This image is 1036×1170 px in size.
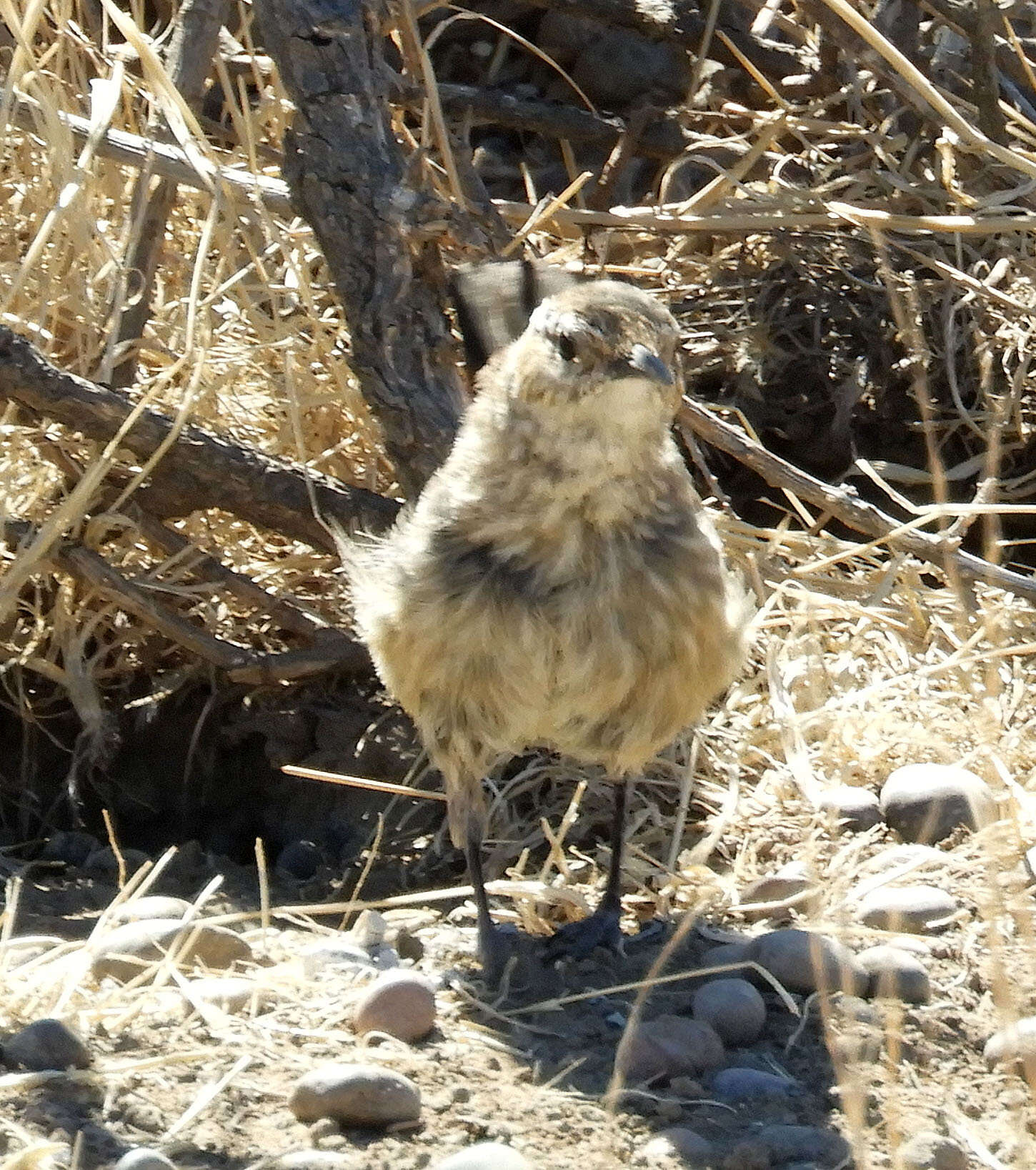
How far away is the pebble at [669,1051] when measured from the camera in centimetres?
259

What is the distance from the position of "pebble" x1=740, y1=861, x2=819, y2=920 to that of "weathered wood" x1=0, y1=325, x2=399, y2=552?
45.1 inches

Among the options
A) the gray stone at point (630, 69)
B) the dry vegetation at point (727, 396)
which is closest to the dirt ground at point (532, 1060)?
the dry vegetation at point (727, 396)

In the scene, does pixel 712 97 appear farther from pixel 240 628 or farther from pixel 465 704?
pixel 465 704

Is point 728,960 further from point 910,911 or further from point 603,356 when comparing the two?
point 603,356

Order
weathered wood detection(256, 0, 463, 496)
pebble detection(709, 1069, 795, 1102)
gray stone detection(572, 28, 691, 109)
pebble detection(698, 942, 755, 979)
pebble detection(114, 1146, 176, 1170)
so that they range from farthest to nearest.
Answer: gray stone detection(572, 28, 691, 109)
weathered wood detection(256, 0, 463, 496)
pebble detection(698, 942, 755, 979)
pebble detection(709, 1069, 795, 1102)
pebble detection(114, 1146, 176, 1170)

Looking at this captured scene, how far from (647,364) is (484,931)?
1.07 meters

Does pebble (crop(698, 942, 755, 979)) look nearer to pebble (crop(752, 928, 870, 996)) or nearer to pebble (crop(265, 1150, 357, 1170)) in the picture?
pebble (crop(752, 928, 870, 996))

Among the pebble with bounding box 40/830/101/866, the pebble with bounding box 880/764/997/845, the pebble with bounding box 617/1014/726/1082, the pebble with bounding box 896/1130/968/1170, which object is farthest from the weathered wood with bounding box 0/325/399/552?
the pebble with bounding box 896/1130/968/1170

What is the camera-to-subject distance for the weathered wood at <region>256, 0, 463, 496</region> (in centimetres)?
363

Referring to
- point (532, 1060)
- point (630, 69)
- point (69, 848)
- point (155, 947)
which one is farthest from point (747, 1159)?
point (630, 69)

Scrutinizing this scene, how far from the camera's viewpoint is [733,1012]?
2.74m

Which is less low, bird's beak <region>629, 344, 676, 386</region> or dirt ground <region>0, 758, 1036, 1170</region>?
bird's beak <region>629, 344, 676, 386</region>

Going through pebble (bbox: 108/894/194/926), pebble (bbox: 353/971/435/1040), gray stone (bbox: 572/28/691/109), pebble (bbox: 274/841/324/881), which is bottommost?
pebble (bbox: 274/841/324/881)

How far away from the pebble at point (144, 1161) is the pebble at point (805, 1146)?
79cm
